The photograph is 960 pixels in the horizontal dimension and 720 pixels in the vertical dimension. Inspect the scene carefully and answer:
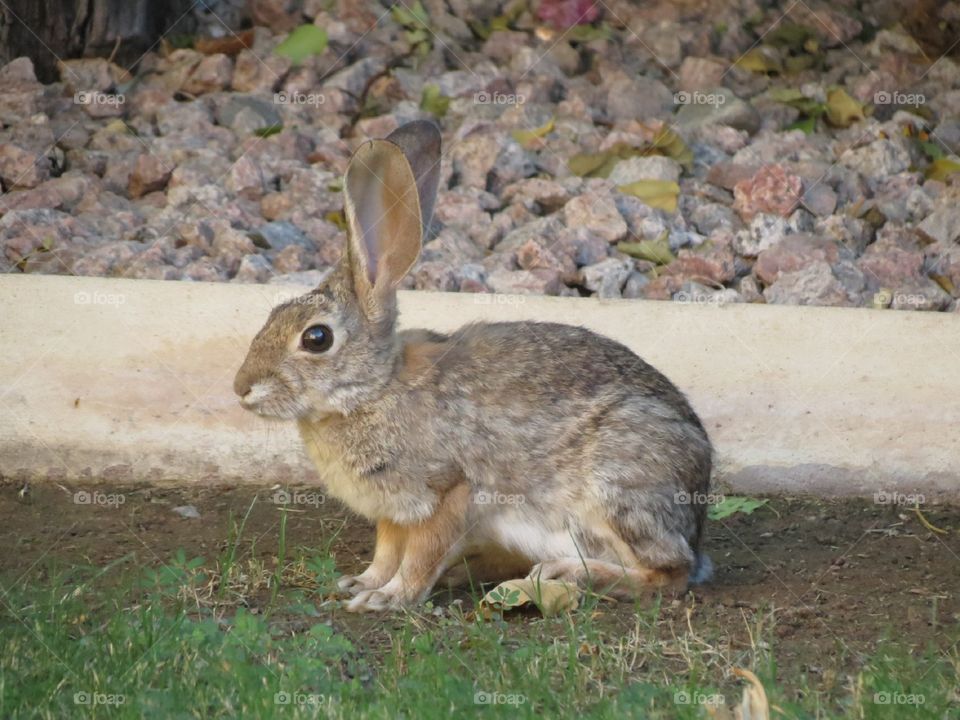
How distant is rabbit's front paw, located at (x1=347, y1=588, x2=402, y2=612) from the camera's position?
4863mm

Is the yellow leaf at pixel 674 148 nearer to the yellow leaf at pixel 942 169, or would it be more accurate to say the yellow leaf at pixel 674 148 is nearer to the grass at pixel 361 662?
the yellow leaf at pixel 942 169

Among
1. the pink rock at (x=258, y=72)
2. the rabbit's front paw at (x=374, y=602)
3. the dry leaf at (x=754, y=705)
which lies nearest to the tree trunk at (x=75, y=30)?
the pink rock at (x=258, y=72)

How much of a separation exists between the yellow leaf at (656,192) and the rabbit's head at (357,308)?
2373 millimetres

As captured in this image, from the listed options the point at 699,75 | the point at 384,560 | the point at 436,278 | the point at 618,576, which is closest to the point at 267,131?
the point at 436,278

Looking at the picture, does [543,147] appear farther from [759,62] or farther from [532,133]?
[759,62]

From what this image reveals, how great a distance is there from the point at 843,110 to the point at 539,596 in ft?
13.6

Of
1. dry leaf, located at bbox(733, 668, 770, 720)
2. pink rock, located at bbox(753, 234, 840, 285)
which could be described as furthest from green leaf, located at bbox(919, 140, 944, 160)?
dry leaf, located at bbox(733, 668, 770, 720)

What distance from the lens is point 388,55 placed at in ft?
26.9

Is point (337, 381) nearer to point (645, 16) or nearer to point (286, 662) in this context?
point (286, 662)

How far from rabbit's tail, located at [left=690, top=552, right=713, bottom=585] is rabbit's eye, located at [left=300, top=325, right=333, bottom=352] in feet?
4.66

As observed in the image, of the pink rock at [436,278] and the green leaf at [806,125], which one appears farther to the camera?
the green leaf at [806,125]

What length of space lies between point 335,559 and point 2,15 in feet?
13.2

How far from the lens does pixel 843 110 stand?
7.97 meters

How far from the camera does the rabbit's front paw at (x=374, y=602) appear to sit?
4.86 metres
